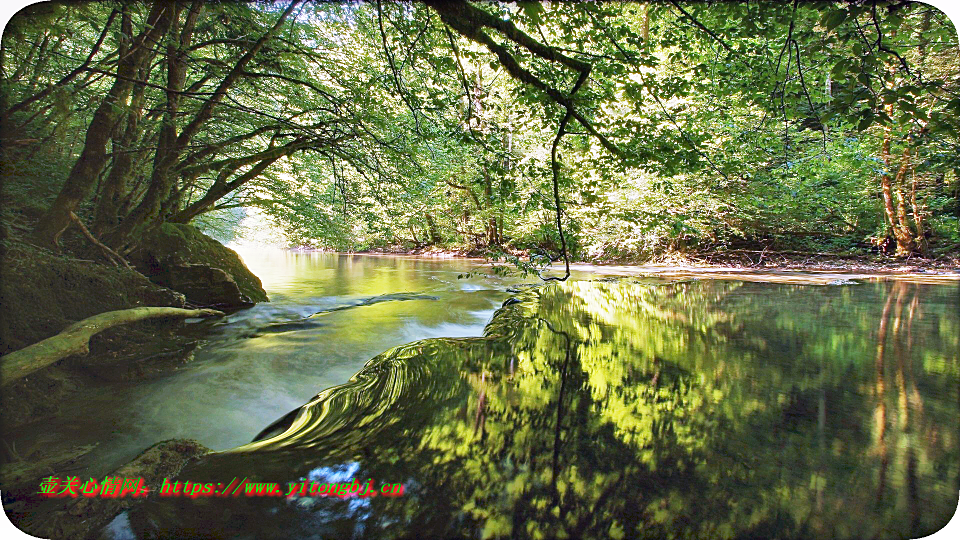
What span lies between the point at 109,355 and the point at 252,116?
2.80 meters

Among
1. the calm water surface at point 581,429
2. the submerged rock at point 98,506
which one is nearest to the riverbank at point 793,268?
the calm water surface at point 581,429

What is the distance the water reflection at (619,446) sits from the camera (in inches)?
45.0

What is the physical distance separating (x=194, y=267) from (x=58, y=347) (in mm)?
2787

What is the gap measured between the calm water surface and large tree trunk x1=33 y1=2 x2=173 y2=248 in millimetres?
1580

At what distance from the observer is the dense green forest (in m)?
1.98

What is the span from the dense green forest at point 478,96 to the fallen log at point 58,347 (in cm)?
104

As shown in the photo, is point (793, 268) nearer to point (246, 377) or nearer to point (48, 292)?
point (246, 377)

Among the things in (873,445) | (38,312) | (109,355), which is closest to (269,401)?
(109,355)

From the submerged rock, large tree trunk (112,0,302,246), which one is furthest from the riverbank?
the submerged rock

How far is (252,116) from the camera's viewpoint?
4.18 metres

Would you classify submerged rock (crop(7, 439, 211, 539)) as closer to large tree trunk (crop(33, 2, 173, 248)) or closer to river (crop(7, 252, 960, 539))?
river (crop(7, 252, 960, 539))

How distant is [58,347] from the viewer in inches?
86.6

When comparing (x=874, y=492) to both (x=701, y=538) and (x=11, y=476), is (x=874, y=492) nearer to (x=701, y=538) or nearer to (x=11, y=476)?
(x=701, y=538)

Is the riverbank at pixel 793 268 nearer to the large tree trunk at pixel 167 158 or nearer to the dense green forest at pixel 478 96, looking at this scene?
the dense green forest at pixel 478 96
